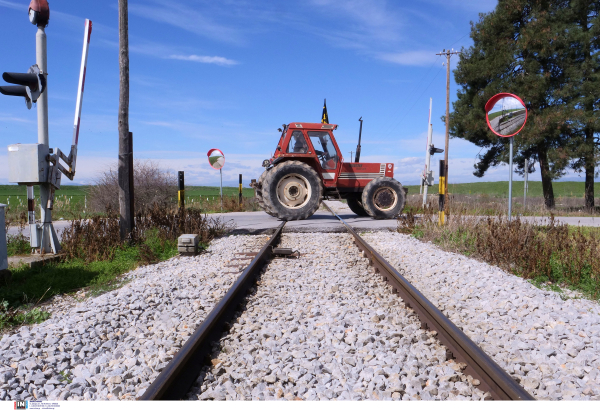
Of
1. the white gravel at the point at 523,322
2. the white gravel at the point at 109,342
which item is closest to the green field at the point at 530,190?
the white gravel at the point at 523,322

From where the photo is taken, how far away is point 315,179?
38.1 ft

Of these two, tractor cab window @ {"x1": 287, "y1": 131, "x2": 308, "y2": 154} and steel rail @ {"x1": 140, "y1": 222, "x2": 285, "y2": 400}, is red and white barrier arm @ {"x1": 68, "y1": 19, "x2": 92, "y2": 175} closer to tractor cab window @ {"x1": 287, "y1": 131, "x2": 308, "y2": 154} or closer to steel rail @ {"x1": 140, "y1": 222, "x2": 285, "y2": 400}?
steel rail @ {"x1": 140, "y1": 222, "x2": 285, "y2": 400}

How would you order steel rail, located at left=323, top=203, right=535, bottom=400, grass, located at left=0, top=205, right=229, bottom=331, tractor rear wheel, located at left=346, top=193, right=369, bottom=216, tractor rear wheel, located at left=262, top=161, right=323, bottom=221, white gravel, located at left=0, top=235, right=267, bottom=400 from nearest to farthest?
steel rail, located at left=323, top=203, right=535, bottom=400 < white gravel, located at left=0, top=235, right=267, bottom=400 < grass, located at left=0, top=205, right=229, bottom=331 < tractor rear wheel, located at left=262, top=161, right=323, bottom=221 < tractor rear wheel, located at left=346, top=193, right=369, bottom=216

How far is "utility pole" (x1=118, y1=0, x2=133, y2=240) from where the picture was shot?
305 inches

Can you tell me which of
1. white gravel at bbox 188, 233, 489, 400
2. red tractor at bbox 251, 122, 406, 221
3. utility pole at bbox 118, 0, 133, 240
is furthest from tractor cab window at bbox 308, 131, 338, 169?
white gravel at bbox 188, 233, 489, 400

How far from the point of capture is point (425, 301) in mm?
3613

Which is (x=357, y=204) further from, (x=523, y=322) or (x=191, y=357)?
(x=191, y=357)

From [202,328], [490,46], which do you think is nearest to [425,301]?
[202,328]

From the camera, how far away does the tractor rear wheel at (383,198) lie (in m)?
12.4

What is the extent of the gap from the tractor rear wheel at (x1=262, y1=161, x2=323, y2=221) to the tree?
1307 cm

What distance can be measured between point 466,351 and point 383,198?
33.2 ft

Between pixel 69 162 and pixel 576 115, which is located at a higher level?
pixel 576 115
